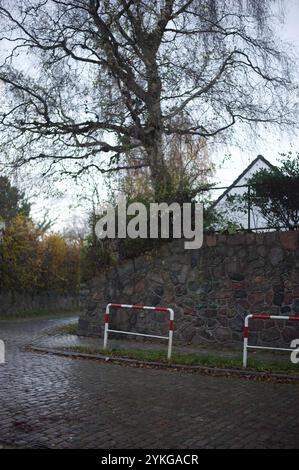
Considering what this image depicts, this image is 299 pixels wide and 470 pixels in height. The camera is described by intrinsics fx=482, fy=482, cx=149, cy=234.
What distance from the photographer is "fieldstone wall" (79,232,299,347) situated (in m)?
11.0

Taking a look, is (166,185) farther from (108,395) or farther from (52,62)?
(108,395)

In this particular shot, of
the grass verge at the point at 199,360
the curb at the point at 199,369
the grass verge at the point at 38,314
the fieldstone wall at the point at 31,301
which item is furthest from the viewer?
the fieldstone wall at the point at 31,301

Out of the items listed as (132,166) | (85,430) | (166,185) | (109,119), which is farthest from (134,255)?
(85,430)

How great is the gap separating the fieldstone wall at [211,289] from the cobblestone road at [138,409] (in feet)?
10.3

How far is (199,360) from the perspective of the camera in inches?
375

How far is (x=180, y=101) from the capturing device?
1414 cm

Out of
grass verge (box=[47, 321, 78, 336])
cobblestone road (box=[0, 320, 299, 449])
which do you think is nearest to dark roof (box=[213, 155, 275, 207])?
cobblestone road (box=[0, 320, 299, 449])

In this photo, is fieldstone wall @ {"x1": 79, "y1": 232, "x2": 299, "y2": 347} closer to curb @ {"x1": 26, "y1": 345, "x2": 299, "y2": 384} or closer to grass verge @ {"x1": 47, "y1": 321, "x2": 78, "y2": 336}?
grass verge @ {"x1": 47, "y1": 321, "x2": 78, "y2": 336}

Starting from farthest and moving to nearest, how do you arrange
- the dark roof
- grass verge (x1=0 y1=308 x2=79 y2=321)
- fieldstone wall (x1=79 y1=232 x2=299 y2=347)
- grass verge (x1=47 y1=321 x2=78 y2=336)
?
grass verge (x1=0 y1=308 x2=79 y2=321) < grass verge (x1=47 y1=321 x2=78 y2=336) < the dark roof < fieldstone wall (x1=79 y1=232 x2=299 y2=347)

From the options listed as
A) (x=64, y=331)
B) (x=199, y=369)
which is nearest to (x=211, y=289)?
(x=199, y=369)

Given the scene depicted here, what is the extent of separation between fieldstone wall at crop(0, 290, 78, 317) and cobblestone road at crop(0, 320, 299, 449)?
11750mm

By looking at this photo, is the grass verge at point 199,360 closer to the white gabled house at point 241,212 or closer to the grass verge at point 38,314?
the white gabled house at point 241,212

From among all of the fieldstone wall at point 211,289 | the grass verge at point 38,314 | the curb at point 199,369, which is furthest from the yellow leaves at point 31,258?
the curb at point 199,369

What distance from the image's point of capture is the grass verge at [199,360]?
28.9 ft
